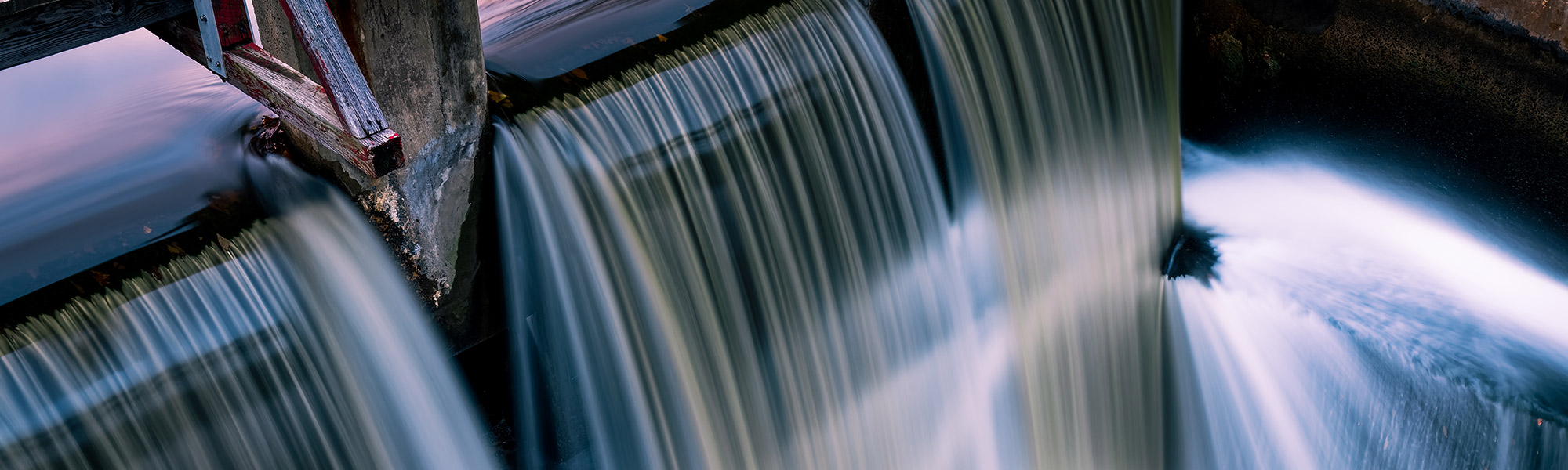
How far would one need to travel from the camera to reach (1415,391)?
5762mm

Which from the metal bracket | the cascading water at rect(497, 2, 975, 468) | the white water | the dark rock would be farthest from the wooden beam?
the dark rock

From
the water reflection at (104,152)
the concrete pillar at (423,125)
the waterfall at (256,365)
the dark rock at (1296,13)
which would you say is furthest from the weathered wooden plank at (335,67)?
the dark rock at (1296,13)

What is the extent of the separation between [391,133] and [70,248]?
118cm

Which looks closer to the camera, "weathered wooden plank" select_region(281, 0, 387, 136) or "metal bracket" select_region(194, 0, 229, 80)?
"weathered wooden plank" select_region(281, 0, 387, 136)

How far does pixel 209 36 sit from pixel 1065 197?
444cm

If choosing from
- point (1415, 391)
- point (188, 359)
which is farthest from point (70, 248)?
point (1415, 391)

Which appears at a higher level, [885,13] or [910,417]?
[885,13]

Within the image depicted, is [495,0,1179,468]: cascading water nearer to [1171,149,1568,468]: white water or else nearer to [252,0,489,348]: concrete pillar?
[252,0,489,348]: concrete pillar

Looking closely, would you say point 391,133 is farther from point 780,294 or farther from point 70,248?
point 780,294

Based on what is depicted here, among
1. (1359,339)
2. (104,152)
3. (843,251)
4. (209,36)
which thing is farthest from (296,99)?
(1359,339)

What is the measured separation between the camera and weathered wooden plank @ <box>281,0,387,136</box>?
3186 mm

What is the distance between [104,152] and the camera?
4.12 meters

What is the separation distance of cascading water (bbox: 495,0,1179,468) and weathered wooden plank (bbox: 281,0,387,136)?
107cm

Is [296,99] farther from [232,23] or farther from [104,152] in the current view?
[104,152]
